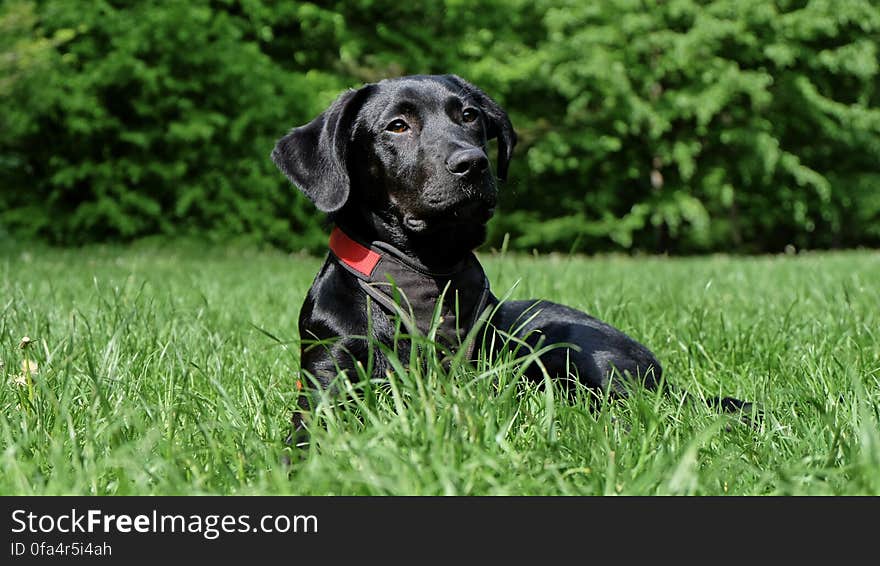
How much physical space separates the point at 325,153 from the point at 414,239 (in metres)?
0.44

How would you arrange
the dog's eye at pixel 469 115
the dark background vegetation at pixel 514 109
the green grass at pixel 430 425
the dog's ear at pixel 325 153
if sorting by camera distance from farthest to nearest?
the dark background vegetation at pixel 514 109 → the dog's eye at pixel 469 115 → the dog's ear at pixel 325 153 → the green grass at pixel 430 425

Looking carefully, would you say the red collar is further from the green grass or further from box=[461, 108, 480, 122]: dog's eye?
box=[461, 108, 480, 122]: dog's eye

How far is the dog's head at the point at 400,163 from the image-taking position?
2.74 m

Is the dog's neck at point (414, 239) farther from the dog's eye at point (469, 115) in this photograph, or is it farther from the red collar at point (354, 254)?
the dog's eye at point (469, 115)

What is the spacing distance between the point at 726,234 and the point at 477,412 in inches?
910

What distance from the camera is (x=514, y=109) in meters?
21.8

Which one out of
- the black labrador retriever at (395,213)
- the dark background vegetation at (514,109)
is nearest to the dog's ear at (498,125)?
the black labrador retriever at (395,213)

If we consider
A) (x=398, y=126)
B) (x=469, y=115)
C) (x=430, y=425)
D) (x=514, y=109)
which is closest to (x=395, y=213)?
(x=398, y=126)

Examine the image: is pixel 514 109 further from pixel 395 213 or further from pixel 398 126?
pixel 395 213

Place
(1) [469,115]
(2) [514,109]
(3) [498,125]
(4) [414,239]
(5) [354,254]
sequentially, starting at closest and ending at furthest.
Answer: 1. (5) [354,254]
2. (4) [414,239]
3. (1) [469,115]
4. (3) [498,125]
5. (2) [514,109]

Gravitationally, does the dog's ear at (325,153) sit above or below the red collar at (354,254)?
above

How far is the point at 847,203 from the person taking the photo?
21.3 meters

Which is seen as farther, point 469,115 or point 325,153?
point 469,115
